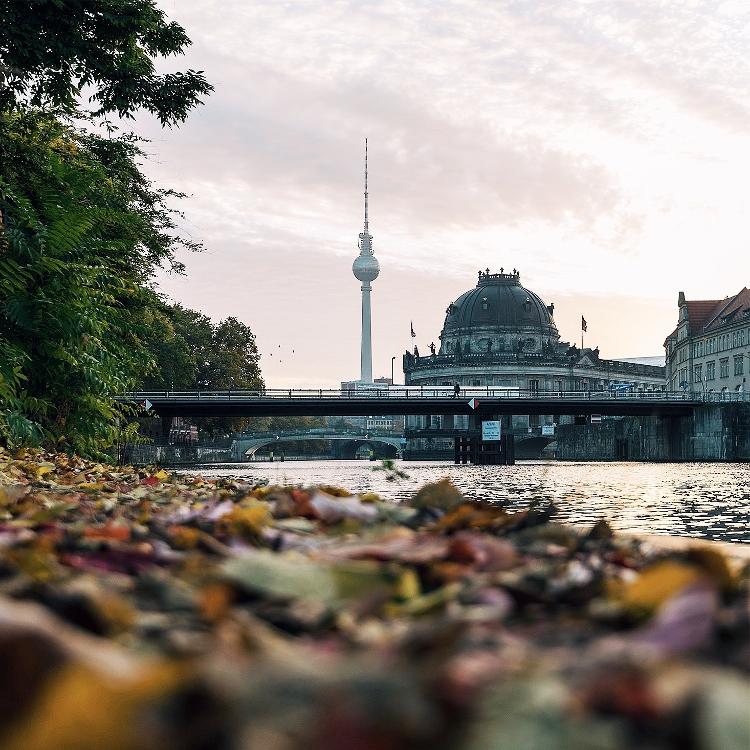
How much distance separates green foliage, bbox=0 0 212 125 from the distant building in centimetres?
6779

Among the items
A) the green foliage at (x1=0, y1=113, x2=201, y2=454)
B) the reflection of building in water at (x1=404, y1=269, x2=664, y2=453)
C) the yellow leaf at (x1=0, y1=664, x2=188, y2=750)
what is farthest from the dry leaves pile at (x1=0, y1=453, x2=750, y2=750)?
the reflection of building in water at (x1=404, y1=269, x2=664, y2=453)

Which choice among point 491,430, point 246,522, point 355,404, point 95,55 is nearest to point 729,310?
point 491,430

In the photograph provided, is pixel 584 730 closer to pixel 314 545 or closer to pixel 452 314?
pixel 314 545

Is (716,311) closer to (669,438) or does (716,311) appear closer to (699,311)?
(699,311)

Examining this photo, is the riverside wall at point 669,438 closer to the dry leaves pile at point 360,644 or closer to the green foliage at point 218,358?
the green foliage at point 218,358

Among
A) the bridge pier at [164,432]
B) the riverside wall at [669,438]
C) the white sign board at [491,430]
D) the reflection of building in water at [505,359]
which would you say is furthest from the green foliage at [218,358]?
the reflection of building in water at [505,359]

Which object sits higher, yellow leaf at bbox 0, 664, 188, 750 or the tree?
the tree

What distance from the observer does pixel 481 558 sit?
2.47 meters

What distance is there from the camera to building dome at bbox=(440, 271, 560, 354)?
135 metres

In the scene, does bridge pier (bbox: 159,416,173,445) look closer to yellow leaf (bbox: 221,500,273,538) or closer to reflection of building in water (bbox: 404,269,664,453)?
reflection of building in water (bbox: 404,269,664,453)

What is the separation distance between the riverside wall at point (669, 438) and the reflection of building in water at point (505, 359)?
3317 centimetres

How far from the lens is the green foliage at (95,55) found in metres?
14.1

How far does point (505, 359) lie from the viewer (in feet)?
420

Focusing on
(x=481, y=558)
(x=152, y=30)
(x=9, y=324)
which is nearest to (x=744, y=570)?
(x=481, y=558)
